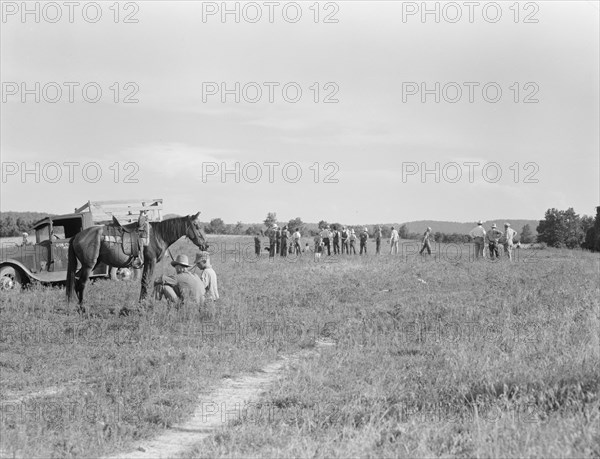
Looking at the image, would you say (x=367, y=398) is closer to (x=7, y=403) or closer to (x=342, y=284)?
(x=7, y=403)

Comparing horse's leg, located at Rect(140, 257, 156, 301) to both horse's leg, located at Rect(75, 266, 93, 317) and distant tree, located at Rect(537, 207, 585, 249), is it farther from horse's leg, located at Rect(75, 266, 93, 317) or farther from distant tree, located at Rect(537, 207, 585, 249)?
distant tree, located at Rect(537, 207, 585, 249)

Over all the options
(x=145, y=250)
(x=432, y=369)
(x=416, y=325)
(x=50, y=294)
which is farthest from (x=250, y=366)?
(x=50, y=294)

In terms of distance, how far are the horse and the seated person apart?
2.27 m

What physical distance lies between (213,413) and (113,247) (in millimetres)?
9779

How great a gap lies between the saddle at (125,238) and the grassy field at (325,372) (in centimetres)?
106

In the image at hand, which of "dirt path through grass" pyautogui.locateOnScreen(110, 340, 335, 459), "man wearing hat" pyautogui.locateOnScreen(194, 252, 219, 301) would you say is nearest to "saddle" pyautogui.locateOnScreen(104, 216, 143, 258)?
"man wearing hat" pyautogui.locateOnScreen(194, 252, 219, 301)

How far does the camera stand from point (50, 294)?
17.5m

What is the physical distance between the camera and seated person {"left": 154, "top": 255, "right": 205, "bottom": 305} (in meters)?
13.7

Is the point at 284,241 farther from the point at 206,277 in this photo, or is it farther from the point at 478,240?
the point at 206,277

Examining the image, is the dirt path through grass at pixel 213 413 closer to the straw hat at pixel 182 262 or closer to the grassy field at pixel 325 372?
the grassy field at pixel 325 372

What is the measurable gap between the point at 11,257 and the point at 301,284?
26.4 feet

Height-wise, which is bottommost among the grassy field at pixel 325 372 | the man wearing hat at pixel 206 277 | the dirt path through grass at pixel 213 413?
the dirt path through grass at pixel 213 413

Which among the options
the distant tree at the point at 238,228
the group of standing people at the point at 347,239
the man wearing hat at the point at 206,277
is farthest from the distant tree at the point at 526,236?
the man wearing hat at the point at 206,277

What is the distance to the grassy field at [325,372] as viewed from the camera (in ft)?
20.9
